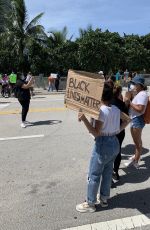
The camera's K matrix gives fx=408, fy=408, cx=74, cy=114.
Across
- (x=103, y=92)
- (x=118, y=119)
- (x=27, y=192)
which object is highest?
(x=103, y=92)

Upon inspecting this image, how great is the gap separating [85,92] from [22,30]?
1048 inches

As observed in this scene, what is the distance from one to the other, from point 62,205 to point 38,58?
25301 millimetres

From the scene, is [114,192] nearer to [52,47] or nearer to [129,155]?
[129,155]

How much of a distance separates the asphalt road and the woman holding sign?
0.19 metres

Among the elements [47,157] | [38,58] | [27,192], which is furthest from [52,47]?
[27,192]

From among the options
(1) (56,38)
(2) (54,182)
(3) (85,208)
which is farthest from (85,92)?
(1) (56,38)

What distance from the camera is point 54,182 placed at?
21.2 ft

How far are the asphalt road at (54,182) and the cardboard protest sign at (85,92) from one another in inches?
54.3

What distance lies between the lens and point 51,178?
6672 millimetres

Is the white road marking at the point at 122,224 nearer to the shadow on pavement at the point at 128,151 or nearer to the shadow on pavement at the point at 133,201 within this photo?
the shadow on pavement at the point at 133,201

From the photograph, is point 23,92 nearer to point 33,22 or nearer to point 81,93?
point 81,93

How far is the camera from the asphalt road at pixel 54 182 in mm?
5121

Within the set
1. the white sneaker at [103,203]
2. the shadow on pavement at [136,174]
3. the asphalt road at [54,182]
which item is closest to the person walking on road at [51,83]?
the asphalt road at [54,182]

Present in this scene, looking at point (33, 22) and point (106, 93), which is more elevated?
point (33, 22)
